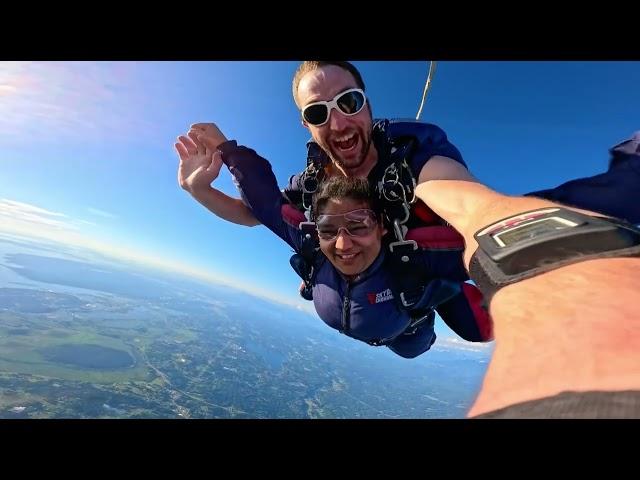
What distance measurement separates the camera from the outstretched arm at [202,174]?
3.17 m

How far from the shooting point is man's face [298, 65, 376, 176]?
2.67 meters

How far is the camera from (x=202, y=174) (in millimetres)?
3158

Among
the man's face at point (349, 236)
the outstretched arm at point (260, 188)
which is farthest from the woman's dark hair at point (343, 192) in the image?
the outstretched arm at point (260, 188)

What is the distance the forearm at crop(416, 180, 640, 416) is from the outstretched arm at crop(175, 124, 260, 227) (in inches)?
116

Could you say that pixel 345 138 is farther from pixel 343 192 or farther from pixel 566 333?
pixel 566 333

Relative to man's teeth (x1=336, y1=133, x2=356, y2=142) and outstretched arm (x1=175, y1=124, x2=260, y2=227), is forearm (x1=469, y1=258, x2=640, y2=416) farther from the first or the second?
outstretched arm (x1=175, y1=124, x2=260, y2=227)

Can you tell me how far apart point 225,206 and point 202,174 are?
0.38 meters

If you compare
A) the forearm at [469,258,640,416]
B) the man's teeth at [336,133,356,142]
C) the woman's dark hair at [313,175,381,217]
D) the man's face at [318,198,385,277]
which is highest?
the man's teeth at [336,133,356,142]

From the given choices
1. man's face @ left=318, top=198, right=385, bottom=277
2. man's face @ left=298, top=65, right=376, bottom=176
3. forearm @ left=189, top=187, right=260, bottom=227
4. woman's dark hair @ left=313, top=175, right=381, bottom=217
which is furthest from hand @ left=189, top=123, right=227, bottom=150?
man's face @ left=318, top=198, right=385, bottom=277
